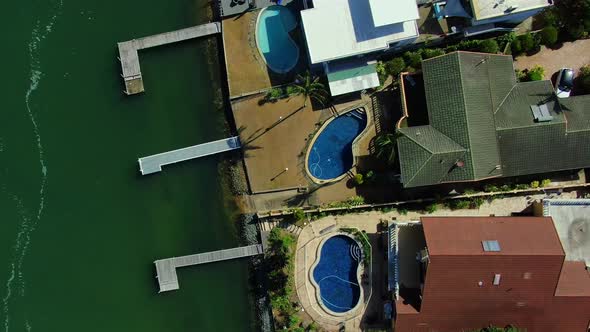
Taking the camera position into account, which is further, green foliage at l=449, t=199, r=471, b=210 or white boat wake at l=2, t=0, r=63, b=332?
white boat wake at l=2, t=0, r=63, b=332

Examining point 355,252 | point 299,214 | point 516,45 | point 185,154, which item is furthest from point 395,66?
point 185,154

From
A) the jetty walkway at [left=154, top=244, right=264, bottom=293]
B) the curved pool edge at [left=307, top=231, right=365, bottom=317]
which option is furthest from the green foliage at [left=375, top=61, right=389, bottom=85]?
the jetty walkway at [left=154, top=244, right=264, bottom=293]

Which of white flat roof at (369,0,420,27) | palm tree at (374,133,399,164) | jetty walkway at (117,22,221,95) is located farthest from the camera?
jetty walkway at (117,22,221,95)

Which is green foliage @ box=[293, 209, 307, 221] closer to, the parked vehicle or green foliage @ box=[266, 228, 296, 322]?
green foliage @ box=[266, 228, 296, 322]

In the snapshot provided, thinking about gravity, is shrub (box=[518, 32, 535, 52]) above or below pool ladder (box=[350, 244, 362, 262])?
above

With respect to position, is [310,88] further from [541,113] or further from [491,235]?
[541,113]

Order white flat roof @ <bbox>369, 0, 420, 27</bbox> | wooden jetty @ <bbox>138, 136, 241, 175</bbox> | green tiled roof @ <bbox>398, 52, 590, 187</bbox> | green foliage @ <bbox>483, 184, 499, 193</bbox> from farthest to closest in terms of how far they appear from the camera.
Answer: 1. wooden jetty @ <bbox>138, 136, 241, 175</bbox>
2. green foliage @ <bbox>483, 184, 499, 193</bbox>
3. green tiled roof @ <bbox>398, 52, 590, 187</bbox>
4. white flat roof @ <bbox>369, 0, 420, 27</bbox>

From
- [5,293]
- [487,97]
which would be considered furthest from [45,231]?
[487,97]
